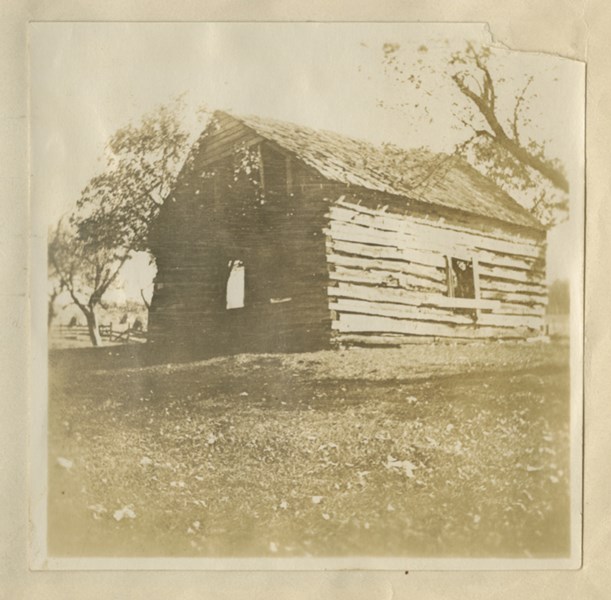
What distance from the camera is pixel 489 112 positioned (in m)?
1.21

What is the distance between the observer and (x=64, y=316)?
3.92ft

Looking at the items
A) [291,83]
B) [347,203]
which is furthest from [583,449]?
[291,83]

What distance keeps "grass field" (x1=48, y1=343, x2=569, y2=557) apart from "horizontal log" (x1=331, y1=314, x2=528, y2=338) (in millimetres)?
36

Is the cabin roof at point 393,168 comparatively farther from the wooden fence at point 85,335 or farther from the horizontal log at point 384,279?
the wooden fence at point 85,335

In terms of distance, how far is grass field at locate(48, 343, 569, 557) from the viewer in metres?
1.20

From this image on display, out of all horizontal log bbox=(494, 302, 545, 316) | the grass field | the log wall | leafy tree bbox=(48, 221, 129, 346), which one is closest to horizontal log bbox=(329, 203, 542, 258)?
the log wall

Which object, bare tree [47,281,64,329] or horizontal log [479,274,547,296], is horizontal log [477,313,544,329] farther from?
bare tree [47,281,64,329]

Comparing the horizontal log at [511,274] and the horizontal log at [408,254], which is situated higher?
the horizontal log at [408,254]

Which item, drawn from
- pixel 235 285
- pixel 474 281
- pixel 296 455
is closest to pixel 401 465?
pixel 296 455

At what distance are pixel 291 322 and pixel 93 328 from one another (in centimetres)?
45

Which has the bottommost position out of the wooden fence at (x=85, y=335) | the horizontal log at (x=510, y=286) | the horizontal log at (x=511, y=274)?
the wooden fence at (x=85, y=335)

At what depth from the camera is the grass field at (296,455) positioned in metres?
1.20

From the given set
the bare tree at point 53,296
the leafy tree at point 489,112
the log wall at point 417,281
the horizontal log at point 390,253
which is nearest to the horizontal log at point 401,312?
the log wall at point 417,281

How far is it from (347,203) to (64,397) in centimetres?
79
